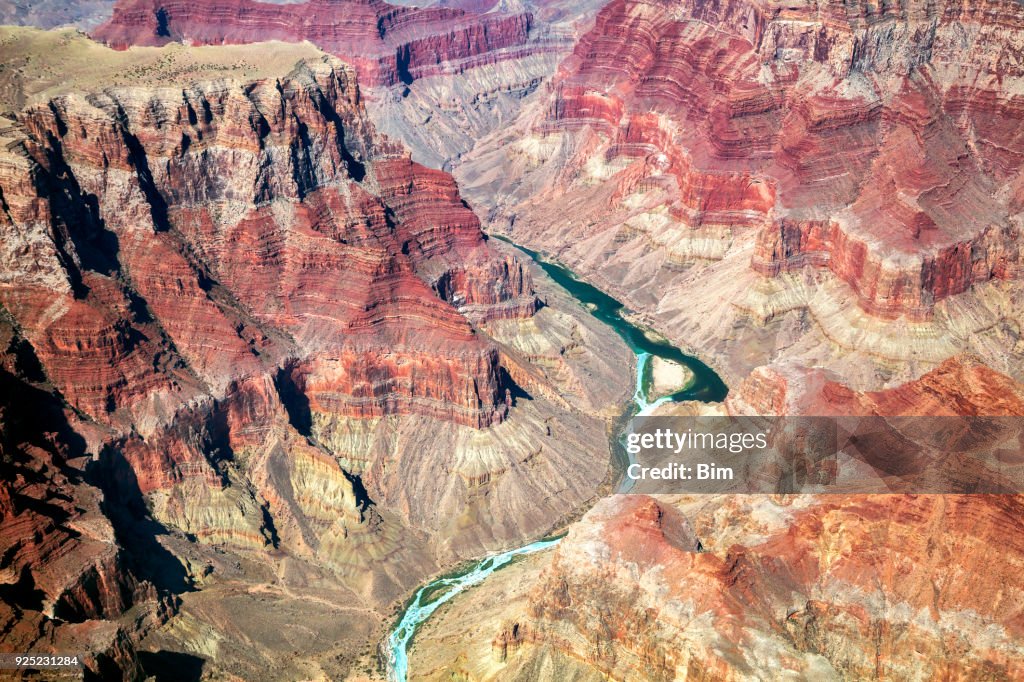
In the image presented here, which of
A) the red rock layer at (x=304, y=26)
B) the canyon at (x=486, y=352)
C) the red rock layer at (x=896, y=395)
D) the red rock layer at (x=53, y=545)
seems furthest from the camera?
the red rock layer at (x=304, y=26)

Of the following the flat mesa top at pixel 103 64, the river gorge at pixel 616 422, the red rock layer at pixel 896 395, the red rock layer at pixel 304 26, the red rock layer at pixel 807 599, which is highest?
the flat mesa top at pixel 103 64

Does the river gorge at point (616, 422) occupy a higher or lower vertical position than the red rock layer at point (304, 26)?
lower

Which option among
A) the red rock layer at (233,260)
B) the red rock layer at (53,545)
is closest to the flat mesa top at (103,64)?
the red rock layer at (233,260)

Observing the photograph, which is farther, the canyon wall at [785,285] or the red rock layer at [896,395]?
the red rock layer at [896,395]

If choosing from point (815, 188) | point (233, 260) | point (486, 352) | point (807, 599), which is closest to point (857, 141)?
point (815, 188)

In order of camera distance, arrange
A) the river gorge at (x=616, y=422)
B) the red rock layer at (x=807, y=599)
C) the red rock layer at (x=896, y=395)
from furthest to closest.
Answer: the river gorge at (x=616, y=422), the red rock layer at (x=896, y=395), the red rock layer at (x=807, y=599)

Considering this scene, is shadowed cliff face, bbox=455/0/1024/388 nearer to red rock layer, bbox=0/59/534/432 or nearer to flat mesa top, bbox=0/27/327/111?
red rock layer, bbox=0/59/534/432

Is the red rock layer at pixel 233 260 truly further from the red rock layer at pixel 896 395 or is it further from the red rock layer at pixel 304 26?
the red rock layer at pixel 304 26
